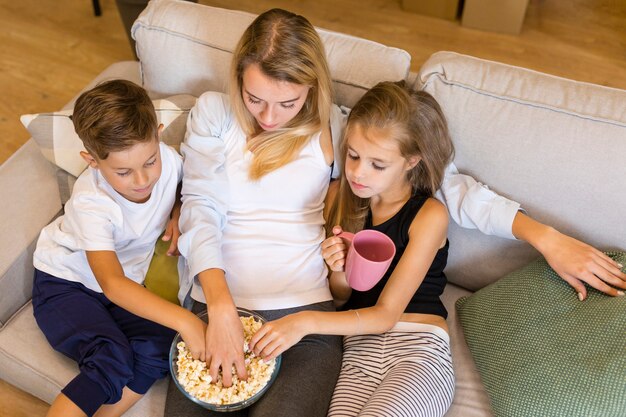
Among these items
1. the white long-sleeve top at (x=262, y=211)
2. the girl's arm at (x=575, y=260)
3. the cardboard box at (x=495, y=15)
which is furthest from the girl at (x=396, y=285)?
the cardboard box at (x=495, y=15)

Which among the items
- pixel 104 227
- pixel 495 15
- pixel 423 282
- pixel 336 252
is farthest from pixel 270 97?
pixel 495 15

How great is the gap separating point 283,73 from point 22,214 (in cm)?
88

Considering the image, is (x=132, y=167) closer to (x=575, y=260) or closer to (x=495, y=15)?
(x=575, y=260)

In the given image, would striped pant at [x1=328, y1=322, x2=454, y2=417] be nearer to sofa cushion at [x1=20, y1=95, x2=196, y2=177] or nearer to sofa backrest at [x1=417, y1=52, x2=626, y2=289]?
sofa backrest at [x1=417, y1=52, x2=626, y2=289]

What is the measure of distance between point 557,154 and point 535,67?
1969 millimetres

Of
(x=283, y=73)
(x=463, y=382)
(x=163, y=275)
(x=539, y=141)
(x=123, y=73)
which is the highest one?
(x=283, y=73)

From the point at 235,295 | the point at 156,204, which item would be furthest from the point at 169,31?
the point at 235,295

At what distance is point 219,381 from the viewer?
1340mm

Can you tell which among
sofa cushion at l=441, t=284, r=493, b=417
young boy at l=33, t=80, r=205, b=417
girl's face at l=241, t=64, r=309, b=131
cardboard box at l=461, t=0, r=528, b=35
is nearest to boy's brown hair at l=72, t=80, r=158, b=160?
young boy at l=33, t=80, r=205, b=417

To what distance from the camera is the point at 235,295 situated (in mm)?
1581

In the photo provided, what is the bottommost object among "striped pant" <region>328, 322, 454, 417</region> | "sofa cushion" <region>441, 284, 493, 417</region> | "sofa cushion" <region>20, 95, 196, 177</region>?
"sofa cushion" <region>441, 284, 493, 417</region>

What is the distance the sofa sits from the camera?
1.49m

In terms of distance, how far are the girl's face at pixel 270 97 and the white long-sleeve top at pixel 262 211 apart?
0.14 m

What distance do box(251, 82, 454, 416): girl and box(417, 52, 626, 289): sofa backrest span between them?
0.08m
